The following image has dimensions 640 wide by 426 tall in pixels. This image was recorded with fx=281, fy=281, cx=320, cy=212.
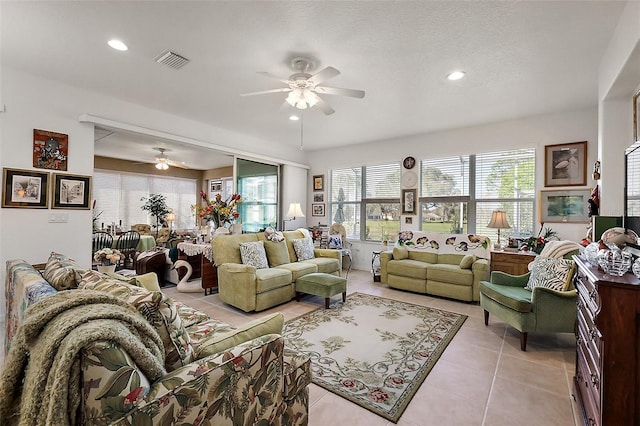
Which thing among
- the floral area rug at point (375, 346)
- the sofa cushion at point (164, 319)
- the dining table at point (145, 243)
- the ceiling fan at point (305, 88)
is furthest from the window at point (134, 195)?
the sofa cushion at point (164, 319)

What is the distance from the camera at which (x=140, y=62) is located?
2.90 metres

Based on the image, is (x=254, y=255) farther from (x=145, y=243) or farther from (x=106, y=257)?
(x=145, y=243)

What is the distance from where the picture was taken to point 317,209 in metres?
6.93

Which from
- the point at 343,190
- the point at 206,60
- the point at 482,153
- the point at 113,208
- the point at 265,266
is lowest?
the point at 265,266

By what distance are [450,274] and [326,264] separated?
1857mm

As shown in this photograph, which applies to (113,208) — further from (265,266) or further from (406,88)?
(406,88)

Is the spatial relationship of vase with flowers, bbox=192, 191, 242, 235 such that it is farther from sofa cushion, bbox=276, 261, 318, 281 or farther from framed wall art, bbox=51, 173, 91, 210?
framed wall art, bbox=51, 173, 91, 210

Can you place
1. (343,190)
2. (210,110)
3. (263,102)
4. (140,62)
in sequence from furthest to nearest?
(343,190), (210,110), (263,102), (140,62)

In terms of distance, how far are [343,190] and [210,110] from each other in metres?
3.38

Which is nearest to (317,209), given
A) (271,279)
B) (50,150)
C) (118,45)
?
(271,279)

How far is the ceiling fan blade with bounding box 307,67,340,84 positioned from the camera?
2418 millimetres

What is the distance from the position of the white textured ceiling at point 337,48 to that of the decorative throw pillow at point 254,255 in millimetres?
2012

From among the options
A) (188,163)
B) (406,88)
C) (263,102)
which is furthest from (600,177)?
(188,163)

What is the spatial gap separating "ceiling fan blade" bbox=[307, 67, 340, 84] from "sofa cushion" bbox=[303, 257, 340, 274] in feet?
8.92
